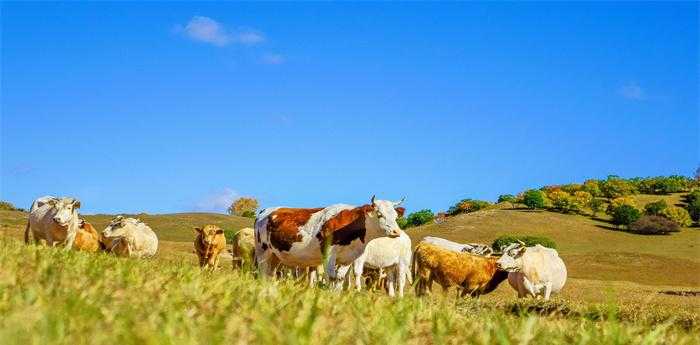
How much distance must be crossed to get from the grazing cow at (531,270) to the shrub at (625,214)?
6963 cm

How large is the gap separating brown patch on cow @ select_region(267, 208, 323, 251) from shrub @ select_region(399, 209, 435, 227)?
83500 mm

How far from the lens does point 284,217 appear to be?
1756 cm

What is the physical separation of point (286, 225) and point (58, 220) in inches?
280

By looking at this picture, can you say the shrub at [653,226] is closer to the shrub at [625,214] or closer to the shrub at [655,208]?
the shrub at [625,214]

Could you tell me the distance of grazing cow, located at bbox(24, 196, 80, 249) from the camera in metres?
21.0

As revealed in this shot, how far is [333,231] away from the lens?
16.7m

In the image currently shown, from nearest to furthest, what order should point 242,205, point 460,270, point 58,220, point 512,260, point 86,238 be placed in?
point 58,220
point 512,260
point 460,270
point 86,238
point 242,205

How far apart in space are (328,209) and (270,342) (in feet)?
45.9

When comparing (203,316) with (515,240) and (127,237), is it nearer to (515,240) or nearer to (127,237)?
(127,237)

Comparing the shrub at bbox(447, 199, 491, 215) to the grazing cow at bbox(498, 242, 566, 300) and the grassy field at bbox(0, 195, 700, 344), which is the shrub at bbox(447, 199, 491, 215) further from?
the grassy field at bbox(0, 195, 700, 344)

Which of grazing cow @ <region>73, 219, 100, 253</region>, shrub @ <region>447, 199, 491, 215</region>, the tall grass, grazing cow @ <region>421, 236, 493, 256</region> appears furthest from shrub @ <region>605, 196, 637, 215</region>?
the tall grass

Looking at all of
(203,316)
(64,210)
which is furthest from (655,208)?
(203,316)

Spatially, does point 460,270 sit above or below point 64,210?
below

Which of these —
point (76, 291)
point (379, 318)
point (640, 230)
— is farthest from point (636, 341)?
point (640, 230)
